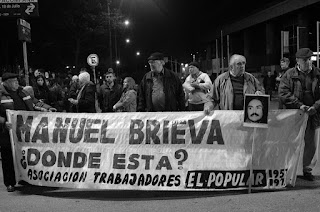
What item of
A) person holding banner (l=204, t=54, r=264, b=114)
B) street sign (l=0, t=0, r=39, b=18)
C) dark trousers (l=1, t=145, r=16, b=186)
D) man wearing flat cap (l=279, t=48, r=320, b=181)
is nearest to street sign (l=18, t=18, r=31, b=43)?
street sign (l=0, t=0, r=39, b=18)

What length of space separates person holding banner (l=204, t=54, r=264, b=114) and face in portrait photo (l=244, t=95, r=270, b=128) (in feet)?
1.37

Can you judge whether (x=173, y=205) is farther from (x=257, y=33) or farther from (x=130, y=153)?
(x=257, y=33)

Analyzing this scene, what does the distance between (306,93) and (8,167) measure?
14.7 feet

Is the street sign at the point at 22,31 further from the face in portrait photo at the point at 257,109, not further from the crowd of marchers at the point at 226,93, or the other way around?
the face in portrait photo at the point at 257,109

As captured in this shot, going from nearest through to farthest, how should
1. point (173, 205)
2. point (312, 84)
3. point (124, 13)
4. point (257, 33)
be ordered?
1. point (173, 205)
2. point (312, 84)
3. point (124, 13)
4. point (257, 33)

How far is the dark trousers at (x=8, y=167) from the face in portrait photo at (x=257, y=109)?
11.2 feet

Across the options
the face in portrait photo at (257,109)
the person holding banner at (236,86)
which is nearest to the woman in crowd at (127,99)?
the person holding banner at (236,86)

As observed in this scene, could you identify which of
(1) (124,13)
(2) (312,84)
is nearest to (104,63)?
(1) (124,13)

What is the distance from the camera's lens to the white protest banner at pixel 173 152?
5297 mm

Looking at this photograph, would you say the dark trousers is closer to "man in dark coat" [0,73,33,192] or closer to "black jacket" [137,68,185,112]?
"man in dark coat" [0,73,33,192]

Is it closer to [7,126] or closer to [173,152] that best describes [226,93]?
[173,152]

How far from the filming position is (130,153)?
5434mm

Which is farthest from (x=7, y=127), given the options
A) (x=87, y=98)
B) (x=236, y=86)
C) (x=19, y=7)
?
(x=19, y=7)

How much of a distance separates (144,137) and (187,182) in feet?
2.72
